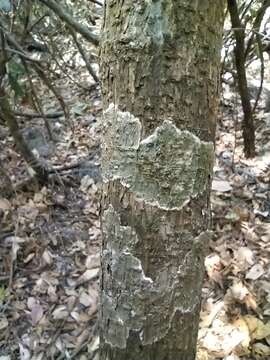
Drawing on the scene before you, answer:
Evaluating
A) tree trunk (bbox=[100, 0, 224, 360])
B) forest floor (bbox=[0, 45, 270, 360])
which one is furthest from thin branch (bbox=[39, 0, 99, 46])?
tree trunk (bbox=[100, 0, 224, 360])

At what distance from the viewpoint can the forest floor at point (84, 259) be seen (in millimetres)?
1572

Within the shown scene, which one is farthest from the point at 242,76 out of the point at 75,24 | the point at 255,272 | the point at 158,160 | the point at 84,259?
the point at 158,160

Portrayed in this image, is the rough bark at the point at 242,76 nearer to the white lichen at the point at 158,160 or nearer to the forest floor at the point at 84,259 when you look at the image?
the forest floor at the point at 84,259

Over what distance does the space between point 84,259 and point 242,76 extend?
112 cm

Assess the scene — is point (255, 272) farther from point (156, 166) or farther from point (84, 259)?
point (156, 166)

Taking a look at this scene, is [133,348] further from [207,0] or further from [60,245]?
[60,245]

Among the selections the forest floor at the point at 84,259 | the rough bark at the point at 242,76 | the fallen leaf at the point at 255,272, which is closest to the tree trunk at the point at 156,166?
the forest floor at the point at 84,259

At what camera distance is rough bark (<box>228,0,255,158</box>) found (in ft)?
6.60

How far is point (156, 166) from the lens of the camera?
0.85 meters

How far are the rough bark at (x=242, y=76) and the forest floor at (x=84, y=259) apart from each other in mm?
100

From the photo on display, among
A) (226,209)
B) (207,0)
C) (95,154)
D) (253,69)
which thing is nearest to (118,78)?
(207,0)

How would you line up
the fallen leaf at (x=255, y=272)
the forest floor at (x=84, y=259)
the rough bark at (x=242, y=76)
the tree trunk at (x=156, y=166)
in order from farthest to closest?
the rough bark at (x=242, y=76), the fallen leaf at (x=255, y=272), the forest floor at (x=84, y=259), the tree trunk at (x=156, y=166)

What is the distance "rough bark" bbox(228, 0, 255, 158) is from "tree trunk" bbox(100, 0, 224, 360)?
1.27 m

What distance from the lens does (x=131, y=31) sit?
80cm
